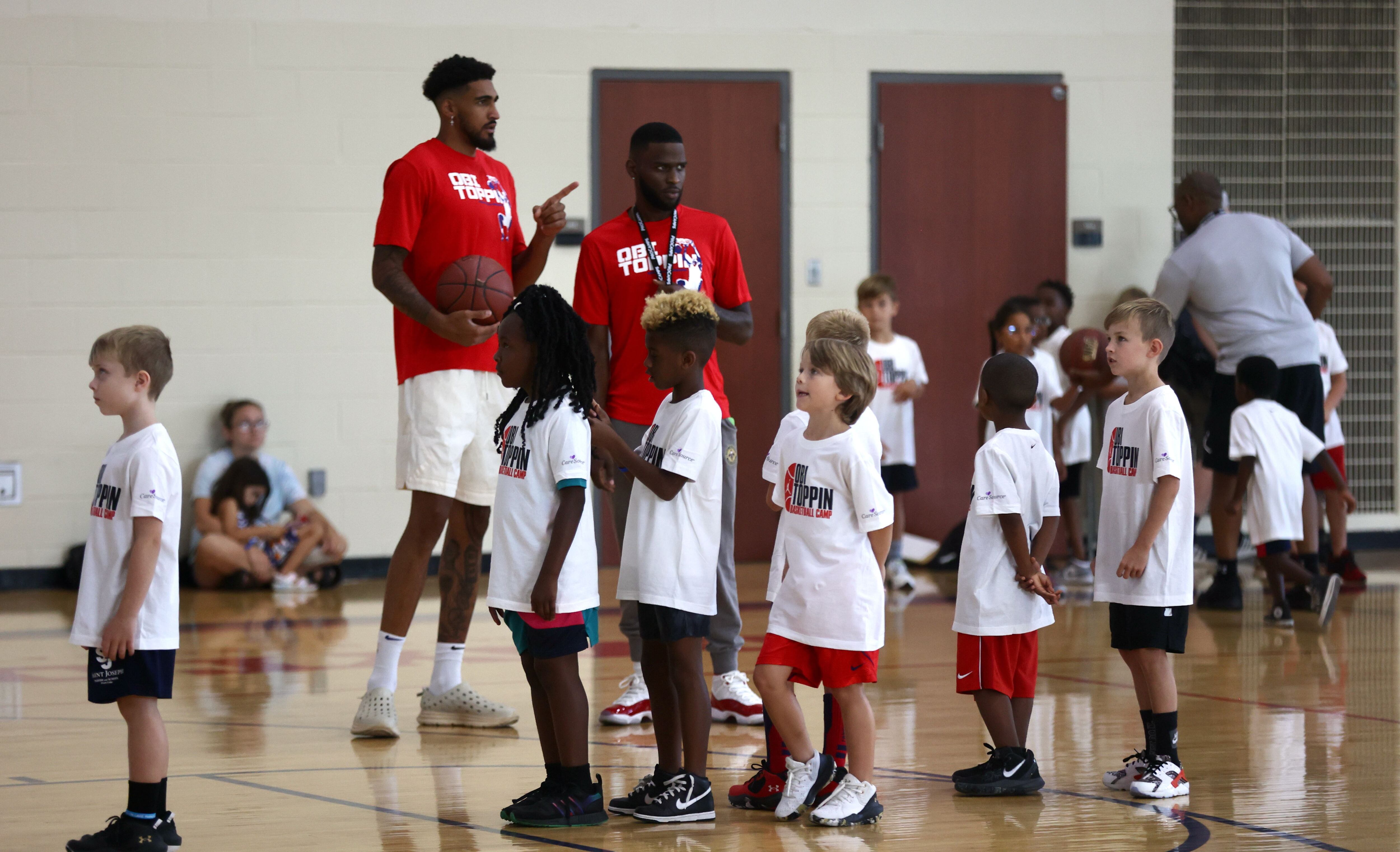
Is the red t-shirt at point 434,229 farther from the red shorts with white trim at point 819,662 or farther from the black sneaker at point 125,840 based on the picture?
the black sneaker at point 125,840

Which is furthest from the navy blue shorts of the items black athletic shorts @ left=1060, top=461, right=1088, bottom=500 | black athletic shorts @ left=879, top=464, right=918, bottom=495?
black athletic shorts @ left=1060, top=461, right=1088, bottom=500

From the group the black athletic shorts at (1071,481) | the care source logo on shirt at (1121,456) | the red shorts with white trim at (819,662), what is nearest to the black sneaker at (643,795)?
the red shorts with white trim at (819,662)

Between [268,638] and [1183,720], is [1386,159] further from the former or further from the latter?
[268,638]

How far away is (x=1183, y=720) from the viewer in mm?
3932

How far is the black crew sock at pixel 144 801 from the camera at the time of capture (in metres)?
2.71

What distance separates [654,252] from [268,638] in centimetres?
261

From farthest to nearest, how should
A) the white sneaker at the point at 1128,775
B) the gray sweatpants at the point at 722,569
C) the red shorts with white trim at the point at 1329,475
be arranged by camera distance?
the red shorts with white trim at the point at 1329,475 → the gray sweatpants at the point at 722,569 → the white sneaker at the point at 1128,775

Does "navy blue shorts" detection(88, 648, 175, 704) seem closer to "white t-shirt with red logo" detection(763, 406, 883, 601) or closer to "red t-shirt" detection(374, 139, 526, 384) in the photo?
"white t-shirt with red logo" detection(763, 406, 883, 601)

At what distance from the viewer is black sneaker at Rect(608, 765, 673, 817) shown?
296cm

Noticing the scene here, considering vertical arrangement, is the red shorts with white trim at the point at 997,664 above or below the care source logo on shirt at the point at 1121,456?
below

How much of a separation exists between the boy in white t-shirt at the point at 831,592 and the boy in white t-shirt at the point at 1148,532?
647 millimetres

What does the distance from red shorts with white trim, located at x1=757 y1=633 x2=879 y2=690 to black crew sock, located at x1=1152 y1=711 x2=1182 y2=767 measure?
2.32 ft

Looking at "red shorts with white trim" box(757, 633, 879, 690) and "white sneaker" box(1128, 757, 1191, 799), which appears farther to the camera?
"white sneaker" box(1128, 757, 1191, 799)

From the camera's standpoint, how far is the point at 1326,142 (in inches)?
325
